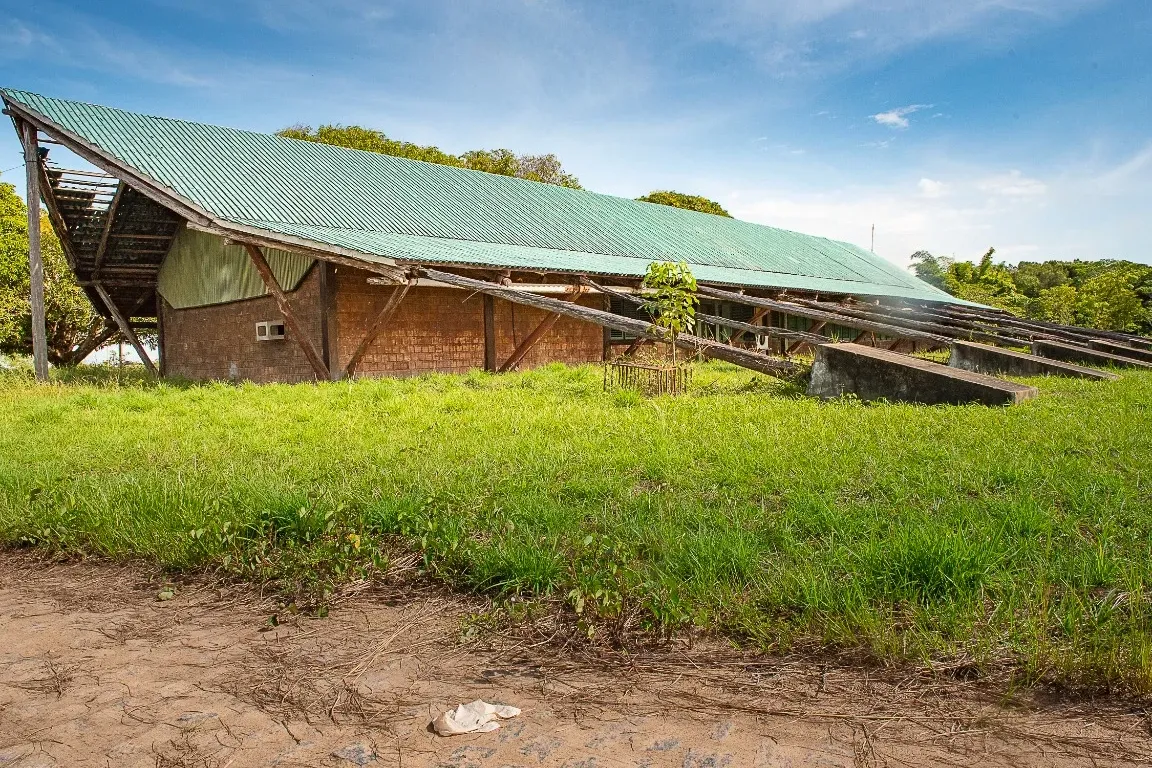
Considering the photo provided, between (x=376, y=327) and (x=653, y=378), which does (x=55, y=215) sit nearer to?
(x=376, y=327)

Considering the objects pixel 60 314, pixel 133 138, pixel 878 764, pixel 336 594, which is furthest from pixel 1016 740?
pixel 60 314

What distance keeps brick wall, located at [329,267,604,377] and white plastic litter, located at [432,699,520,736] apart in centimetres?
1168

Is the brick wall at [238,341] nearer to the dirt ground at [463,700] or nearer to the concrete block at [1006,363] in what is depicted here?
the concrete block at [1006,363]

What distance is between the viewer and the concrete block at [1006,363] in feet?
34.7

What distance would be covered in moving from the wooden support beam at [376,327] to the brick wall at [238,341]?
38.5 inches

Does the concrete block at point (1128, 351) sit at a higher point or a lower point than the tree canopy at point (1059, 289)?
lower

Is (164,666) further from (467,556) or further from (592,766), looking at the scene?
(592,766)

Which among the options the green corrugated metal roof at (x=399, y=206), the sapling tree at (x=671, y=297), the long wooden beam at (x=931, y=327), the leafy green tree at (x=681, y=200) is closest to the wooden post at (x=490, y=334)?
the green corrugated metal roof at (x=399, y=206)

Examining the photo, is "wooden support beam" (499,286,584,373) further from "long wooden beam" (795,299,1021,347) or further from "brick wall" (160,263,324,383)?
"long wooden beam" (795,299,1021,347)

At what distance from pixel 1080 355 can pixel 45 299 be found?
28311 millimetres

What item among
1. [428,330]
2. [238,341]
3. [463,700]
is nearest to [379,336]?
[428,330]

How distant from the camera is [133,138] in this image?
50.6 ft

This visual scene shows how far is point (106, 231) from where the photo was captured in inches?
656

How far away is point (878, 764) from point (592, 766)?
79 cm
